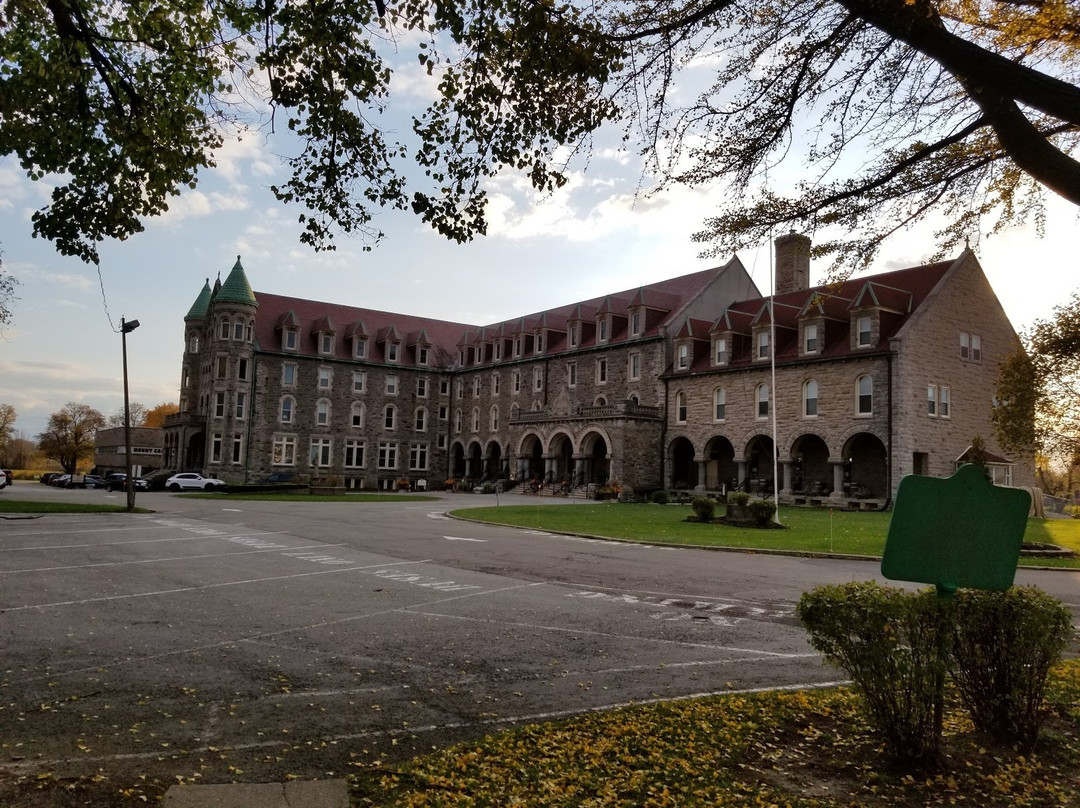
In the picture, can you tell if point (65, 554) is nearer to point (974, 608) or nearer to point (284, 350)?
point (974, 608)

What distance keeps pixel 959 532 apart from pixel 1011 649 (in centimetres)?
109

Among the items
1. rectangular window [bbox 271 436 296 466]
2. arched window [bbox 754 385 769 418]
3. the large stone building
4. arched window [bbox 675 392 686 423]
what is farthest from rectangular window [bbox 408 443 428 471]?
arched window [bbox 754 385 769 418]

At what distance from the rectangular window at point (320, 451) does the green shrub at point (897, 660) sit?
60070 millimetres

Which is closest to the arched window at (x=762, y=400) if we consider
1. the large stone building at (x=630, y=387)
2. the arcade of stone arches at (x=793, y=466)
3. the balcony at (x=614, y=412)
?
the large stone building at (x=630, y=387)

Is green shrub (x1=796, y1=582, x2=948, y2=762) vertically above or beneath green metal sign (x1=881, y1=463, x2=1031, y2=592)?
beneath

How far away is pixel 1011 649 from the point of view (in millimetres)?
5367

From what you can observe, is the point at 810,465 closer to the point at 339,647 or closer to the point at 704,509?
the point at 704,509

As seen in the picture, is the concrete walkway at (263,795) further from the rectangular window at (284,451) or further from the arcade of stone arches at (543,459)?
the rectangular window at (284,451)

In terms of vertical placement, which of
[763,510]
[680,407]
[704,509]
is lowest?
[704,509]

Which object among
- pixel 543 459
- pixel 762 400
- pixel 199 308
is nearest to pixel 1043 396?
pixel 762 400

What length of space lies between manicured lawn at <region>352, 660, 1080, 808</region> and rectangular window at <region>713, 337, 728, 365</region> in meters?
40.2

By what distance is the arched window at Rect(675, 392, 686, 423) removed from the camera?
47469mm

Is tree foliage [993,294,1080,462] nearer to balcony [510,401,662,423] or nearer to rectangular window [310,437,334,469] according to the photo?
balcony [510,401,662,423]

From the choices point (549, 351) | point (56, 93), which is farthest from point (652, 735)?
point (549, 351)
